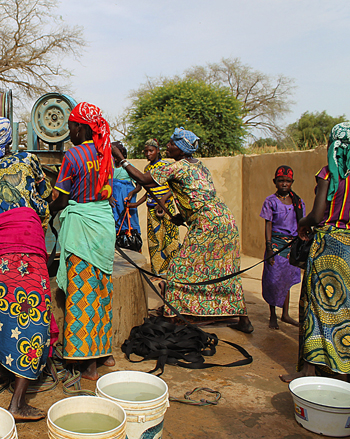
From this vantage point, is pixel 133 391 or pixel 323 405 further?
pixel 323 405

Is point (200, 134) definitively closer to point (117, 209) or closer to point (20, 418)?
point (117, 209)

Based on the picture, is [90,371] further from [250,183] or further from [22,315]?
[250,183]

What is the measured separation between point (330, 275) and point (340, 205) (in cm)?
47

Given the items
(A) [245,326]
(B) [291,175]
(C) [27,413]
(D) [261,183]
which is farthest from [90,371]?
(D) [261,183]

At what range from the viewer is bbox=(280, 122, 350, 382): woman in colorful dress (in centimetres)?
282

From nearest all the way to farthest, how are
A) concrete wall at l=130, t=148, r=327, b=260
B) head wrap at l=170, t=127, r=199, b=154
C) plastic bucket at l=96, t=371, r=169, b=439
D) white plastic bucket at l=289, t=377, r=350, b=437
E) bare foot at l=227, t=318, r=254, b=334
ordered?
1. plastic bucket at l=96, t=371, r=169, b=439
2. white plastic bucket at l=289, t=377, r=350, b=437
3. head wrap at l=170, t=127, r=199, b=154
4. bare foot at l=227, t=318, r=254, b=334
5. concrete wall at l=130, t=148, r=327, b=260

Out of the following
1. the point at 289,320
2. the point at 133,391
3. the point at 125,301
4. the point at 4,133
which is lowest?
the point at 289,320

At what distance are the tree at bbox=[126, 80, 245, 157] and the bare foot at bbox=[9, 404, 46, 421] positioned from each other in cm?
1438

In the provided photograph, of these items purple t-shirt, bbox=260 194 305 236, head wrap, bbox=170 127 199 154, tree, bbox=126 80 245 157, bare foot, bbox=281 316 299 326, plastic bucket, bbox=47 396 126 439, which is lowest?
bare foot, bbox=281 316 299 326

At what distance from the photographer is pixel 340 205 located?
9.53 feet

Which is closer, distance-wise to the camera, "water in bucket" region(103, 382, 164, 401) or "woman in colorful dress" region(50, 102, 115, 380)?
"water in bucket" region(103, 382, 164, 401)

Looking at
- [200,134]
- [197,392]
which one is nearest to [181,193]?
[197,392]

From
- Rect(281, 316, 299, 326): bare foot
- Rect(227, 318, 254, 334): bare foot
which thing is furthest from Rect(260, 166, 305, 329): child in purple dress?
Rect(227, 318, 254, 334): bare foot

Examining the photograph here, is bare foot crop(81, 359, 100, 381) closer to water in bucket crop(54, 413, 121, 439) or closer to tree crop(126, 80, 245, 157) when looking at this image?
water in bucket crop(54, 413, 121, 439)
